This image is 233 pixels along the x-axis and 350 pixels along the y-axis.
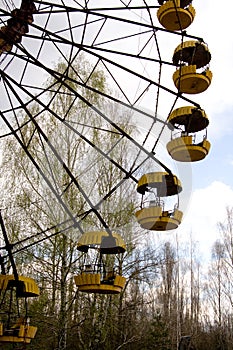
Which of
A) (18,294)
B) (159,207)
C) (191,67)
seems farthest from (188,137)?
(18,294)

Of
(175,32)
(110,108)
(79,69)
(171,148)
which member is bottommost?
(171,148)

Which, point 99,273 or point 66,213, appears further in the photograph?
point 66,213

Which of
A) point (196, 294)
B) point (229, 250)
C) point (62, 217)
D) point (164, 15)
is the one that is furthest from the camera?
point (196, 294)

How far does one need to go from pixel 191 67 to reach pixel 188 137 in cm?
98

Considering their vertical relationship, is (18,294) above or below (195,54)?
below

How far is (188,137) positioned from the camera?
6.55 m

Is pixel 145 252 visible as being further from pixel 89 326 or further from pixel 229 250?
pixel 229 250

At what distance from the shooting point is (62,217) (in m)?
12.7

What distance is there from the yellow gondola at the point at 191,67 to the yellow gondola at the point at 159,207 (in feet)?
4.62

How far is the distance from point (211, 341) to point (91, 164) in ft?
56.5

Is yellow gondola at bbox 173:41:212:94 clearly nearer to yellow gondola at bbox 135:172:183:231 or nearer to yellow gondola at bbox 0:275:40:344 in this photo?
yellow gondola at bbox 135:172:183:231

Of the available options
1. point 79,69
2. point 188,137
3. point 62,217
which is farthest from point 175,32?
point 79,69

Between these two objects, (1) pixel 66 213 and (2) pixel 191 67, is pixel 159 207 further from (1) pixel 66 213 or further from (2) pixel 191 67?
(1) pixel 66 213

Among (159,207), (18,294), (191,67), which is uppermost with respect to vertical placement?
(191,67)
